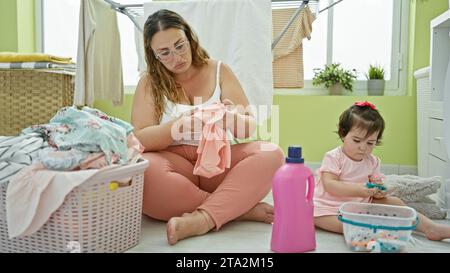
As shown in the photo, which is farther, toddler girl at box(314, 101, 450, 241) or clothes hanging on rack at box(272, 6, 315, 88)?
clothes hanging on rack at box(272, 6, 315, 88)

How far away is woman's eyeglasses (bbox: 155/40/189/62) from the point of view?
1.41 meters

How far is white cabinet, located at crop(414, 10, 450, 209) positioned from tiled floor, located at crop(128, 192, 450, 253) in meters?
0.39

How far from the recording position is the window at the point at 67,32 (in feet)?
9.64

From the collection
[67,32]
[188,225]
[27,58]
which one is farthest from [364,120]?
[67,32]

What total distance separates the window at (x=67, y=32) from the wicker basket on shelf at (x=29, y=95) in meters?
0.97

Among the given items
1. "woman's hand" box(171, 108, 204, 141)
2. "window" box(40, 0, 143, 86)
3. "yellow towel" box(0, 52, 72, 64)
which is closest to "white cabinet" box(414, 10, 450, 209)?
"woman's hand" box(171, 108, 204, 141)

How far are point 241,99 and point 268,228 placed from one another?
1.44ft

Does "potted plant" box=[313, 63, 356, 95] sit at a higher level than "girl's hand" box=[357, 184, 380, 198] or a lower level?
higher

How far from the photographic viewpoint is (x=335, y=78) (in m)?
2.53

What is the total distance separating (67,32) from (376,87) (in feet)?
6.69

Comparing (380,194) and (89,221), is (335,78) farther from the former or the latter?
(89,221)

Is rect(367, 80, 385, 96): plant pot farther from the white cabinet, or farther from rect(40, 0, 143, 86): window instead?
rect(40, 0, 143, 86): window

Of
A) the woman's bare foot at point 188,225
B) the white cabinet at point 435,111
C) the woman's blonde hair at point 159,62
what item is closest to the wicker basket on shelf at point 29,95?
the woman's blonde hair at point 159,62
